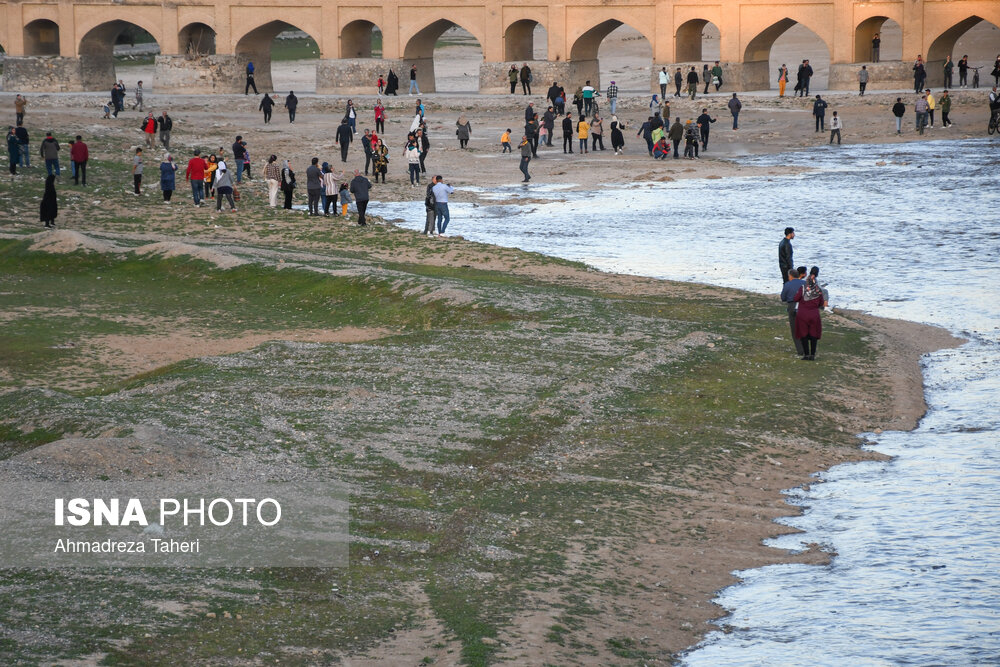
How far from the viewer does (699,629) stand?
9516mm

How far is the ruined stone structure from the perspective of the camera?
154 feet

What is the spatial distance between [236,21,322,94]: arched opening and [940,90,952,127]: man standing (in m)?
25.3

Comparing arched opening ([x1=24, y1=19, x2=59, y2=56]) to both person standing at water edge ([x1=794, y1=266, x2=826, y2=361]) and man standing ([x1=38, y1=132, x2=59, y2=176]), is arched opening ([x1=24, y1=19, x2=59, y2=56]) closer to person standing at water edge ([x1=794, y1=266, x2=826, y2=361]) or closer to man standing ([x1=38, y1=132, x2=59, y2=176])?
Answer: man standing ([x1=38, y1=132, x2=59, y2=176])

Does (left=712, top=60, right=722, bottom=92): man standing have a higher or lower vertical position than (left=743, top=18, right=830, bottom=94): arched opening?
lower

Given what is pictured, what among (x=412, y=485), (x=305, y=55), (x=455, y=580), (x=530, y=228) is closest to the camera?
(x=455, y=580)

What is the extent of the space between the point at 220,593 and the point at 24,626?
1.36 meters

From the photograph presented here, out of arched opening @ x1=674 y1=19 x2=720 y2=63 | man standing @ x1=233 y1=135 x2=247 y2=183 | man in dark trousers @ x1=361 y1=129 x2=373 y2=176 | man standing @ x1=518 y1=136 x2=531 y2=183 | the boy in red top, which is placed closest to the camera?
man standing @ x1=233 y1=135 x2=247 y2=183

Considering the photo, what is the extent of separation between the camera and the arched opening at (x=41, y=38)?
53.8m

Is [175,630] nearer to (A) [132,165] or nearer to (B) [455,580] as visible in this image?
(B) [455,580]

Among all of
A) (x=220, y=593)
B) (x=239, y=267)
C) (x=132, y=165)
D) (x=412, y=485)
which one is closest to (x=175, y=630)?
(x=220, y=593)

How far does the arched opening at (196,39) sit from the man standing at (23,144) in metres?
22.3

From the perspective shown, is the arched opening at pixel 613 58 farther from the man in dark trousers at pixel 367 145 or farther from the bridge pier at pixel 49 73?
the bridge pier at pixel 49 73

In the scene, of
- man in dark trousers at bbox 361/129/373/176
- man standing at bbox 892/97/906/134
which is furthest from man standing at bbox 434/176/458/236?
man standing at bbox 892/97/906/134

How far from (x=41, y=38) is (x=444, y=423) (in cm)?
4739
